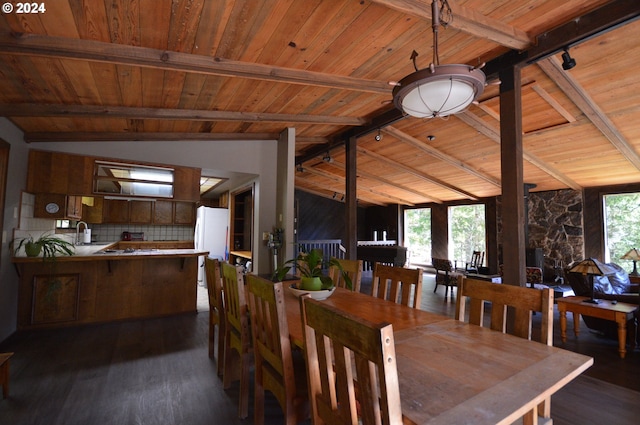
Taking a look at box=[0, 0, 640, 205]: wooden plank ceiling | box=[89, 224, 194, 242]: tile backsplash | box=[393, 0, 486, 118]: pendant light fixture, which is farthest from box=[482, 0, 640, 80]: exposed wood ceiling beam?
box=[89, 224, 194, 242]: tile backsplash

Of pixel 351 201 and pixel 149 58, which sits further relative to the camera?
pixel 351 201

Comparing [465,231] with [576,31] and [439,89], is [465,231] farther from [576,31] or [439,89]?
[439,89]

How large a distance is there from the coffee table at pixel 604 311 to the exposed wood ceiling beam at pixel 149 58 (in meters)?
3.71

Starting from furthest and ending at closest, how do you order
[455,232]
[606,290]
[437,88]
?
1. [455,232]
2. [606,290]
3. [437,88]

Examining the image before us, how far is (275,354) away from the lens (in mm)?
1604

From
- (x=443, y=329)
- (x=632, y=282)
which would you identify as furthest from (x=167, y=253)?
(x=632, y=282)

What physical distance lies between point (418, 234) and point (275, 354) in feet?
31.8

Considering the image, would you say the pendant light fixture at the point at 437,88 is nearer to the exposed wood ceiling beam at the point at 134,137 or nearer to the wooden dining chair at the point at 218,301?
the wooden dining chair at the point at 218,301

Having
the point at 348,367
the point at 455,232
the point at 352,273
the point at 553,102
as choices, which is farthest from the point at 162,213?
the point at 455,232

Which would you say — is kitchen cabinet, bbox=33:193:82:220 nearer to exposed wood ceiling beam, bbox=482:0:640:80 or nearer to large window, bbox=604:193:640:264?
exposed wood ceiling beam, bbox=482:0:640:80

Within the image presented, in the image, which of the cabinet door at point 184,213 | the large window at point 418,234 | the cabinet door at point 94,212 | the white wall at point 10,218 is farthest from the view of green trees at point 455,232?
the white wall at point 10,218

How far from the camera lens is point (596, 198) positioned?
21.2 feet

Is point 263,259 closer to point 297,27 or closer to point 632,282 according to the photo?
point 297,27

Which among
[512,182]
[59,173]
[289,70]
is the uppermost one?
[289,70]
